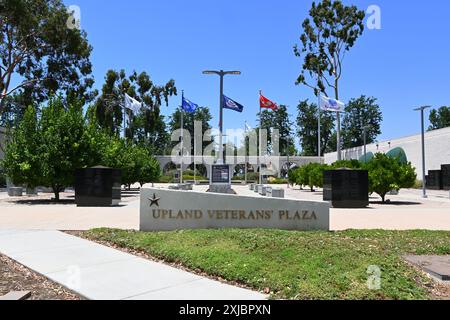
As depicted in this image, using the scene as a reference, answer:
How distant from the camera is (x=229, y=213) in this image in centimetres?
1045

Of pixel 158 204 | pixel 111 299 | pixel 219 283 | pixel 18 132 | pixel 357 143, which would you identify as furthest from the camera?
pixel 357 143

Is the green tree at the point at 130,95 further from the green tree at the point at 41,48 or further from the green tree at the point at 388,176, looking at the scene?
the green tree at the point at 388,176

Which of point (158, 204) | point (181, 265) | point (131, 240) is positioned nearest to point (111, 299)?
point (181, 265)

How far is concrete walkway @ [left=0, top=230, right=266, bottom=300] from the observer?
5.48 m

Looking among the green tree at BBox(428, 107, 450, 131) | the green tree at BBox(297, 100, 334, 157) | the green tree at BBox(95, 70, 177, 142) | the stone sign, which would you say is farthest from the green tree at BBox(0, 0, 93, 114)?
the green tree at BBox(428, 107, 450, 131)

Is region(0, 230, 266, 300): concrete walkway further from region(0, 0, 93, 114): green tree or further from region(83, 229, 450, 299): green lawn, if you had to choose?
region(0, 0, 93, 114): green tree

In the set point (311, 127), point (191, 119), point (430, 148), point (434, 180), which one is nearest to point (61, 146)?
point (434, 180)

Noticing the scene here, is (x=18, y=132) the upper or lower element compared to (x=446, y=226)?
upper

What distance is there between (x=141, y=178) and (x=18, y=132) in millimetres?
15680

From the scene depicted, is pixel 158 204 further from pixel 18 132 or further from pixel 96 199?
pixel 18 132

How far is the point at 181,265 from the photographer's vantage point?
724cm

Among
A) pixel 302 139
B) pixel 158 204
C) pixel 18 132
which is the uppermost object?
pixel 302 139

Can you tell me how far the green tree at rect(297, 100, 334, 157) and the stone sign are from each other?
9802cm
